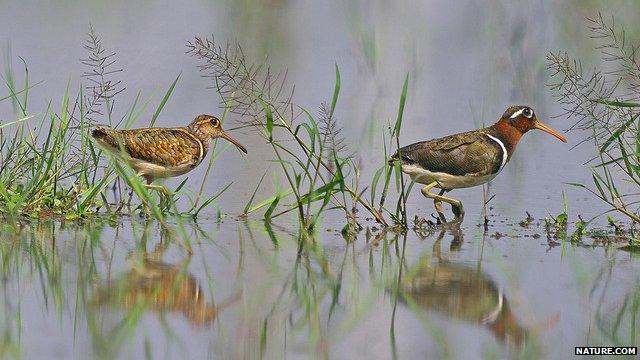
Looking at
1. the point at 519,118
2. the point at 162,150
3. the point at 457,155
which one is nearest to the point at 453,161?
the point at 457,155

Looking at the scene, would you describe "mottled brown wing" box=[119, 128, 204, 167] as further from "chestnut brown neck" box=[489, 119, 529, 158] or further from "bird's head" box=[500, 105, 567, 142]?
"bird's head" box=[500, 105, 567, 142]

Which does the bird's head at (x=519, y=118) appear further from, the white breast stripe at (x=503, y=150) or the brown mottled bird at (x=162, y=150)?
the brown mottled bird at (x=162, y=150)

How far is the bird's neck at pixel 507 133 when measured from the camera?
33.6ft

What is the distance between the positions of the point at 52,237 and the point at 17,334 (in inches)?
85.2

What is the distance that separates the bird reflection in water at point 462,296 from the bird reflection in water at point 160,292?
0.89m

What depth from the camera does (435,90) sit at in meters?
13.0

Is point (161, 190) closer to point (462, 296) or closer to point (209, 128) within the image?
point (209, 128)

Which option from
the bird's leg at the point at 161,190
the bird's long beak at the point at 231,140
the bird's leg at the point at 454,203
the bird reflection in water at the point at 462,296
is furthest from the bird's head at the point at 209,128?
Answer: the bird reflection in water at the point at 462,296

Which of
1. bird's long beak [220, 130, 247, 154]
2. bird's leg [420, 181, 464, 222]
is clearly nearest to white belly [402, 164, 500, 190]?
bird's leg [420, 181, 464, 222]

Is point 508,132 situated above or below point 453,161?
above

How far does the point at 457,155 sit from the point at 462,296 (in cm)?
328

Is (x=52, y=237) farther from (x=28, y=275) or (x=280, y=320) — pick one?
(x=280, y=320)

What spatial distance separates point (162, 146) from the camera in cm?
955

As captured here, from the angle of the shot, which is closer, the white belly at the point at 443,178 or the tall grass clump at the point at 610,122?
the tall grass clump at the point at 610,122
